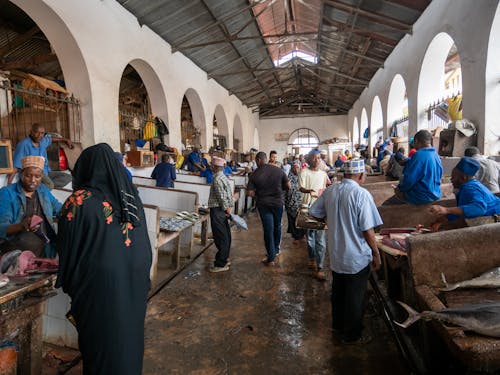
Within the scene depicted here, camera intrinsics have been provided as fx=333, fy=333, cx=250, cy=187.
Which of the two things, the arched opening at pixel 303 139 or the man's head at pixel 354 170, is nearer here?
the man's head at pixel 354 170

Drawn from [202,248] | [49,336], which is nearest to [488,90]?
[202,248]

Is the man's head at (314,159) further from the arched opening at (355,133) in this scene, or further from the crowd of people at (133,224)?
the arched opening at (355,133)

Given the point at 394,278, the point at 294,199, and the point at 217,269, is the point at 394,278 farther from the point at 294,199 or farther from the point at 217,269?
the point at 294,199

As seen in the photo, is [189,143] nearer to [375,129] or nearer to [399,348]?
[375,129]

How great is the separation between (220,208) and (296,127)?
2065 cm

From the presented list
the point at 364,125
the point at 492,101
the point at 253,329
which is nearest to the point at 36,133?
the point at 253,329

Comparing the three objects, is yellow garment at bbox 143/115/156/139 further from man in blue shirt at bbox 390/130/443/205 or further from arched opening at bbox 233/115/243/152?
arched opening at bbox 233/115/243/152

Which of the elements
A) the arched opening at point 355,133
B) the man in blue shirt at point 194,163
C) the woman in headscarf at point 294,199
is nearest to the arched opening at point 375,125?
the arched opening at point 355,133

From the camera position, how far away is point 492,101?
5.36 metres

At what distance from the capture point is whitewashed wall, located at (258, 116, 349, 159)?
2377 cm

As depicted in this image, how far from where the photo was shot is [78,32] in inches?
225

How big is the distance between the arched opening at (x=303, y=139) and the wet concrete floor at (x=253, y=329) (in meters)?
20.4

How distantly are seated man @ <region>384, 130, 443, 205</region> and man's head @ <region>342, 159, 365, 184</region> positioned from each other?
1350 millimetres

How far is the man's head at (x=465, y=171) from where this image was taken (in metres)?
2.80
